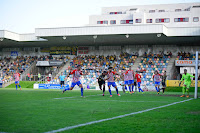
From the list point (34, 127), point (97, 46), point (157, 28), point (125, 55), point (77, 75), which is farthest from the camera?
point (97, 46)

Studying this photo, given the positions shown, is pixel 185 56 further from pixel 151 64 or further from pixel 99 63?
pixel 99 63

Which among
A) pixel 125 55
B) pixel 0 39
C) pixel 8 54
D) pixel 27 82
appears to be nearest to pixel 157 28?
pixel 125 55

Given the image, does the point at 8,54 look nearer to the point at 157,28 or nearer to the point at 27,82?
the point at 27,82

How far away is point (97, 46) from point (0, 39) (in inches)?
646

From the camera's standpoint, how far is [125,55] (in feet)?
154

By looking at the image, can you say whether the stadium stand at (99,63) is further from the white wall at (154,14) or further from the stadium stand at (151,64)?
the white wall at (154,14)

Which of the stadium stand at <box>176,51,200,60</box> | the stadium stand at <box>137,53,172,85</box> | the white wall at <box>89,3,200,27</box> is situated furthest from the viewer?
the white wall at <box>89,3,200,27</box>

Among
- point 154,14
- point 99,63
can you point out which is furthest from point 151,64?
point 154,14

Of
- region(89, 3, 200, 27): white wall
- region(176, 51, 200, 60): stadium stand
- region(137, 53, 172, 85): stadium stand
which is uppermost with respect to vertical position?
region(89, 3, 200, 27): white wall

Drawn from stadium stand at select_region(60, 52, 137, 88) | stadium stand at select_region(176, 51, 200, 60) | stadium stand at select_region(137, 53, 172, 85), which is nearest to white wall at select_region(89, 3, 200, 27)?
stadium stand at select_region(176, 51, 200, 60)

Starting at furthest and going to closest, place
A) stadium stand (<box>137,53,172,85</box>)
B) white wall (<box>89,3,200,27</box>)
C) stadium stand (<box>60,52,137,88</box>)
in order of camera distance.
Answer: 1. white wall (<box>89,3,200,27</box>)
2. stadium stand (<box>60,52,137,88</box>)
3. stadium stand (<box>137,53,172,85</box>)

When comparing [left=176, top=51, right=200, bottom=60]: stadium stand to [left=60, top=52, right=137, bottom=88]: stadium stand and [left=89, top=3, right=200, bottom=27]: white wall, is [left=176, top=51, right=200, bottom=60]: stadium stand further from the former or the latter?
[left=89, top=3, right=200, bottom=27]: white wall

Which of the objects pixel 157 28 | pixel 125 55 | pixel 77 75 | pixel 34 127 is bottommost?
pixel 34 127

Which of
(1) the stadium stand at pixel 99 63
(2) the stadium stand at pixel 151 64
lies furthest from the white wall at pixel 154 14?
(1) the stadium stand at pixel 99 63
